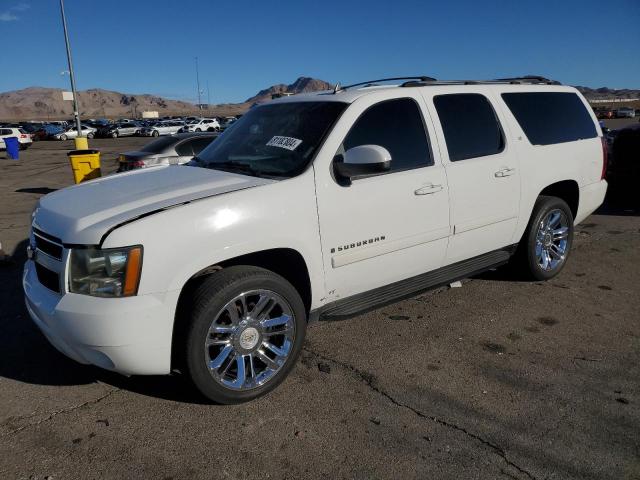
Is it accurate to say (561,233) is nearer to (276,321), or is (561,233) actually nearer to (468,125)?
(468,125)

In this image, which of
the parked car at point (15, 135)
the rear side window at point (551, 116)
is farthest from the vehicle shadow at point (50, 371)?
the parked car at point (15, 135)

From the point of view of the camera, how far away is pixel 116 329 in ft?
8.43

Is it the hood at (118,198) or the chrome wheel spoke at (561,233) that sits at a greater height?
the hood at (118,198)

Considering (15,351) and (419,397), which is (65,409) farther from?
(419,397)

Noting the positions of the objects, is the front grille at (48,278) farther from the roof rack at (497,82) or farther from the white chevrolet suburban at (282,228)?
the roof rack at (497,82)

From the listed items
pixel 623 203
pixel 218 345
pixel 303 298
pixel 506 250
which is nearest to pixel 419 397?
pixel 303 298

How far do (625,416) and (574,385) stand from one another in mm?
365

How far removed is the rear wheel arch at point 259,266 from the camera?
110 inches

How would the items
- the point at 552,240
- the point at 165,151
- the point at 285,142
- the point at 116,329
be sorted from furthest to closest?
the point at 165,151 < the point at 552,240 < the point at 285,142 < the point at 116,329

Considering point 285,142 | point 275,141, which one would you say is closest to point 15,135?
point 275,141

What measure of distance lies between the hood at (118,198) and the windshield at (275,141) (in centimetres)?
19

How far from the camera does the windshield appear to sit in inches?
130

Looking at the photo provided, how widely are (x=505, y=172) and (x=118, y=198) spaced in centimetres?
299

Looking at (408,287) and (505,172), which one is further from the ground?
(505,172)
